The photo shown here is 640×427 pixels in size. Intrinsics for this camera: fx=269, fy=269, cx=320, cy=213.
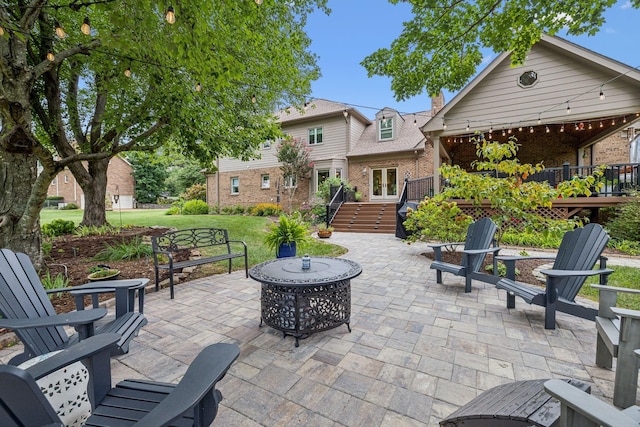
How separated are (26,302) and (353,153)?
556 inches

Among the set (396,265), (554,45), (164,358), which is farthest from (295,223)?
(554,45)

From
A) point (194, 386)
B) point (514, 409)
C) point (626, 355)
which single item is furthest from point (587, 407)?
point (626, 355)

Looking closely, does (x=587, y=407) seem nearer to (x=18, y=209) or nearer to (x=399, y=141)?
(x=18, y=209)

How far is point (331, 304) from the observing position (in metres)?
2.91

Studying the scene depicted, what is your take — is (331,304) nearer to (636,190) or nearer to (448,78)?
(448,78)

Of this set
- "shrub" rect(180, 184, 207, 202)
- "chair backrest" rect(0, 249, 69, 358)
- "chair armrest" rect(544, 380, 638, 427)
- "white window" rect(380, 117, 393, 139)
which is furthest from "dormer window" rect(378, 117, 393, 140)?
"shrub" rect(180, 184, 207, 202)

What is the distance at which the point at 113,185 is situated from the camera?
100 feet

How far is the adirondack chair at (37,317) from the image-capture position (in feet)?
5.70

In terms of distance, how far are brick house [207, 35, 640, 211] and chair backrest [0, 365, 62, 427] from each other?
10.3m

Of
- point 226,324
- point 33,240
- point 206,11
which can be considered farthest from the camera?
point 33,240

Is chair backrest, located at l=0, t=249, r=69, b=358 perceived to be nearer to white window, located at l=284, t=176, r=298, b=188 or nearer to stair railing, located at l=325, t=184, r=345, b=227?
stair railing, located at l=325, t=184, r=345, b=227

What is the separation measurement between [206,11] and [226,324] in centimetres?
399

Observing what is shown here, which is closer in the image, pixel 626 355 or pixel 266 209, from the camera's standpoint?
pixel 626 355

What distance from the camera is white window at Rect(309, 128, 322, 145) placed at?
16.0 m
